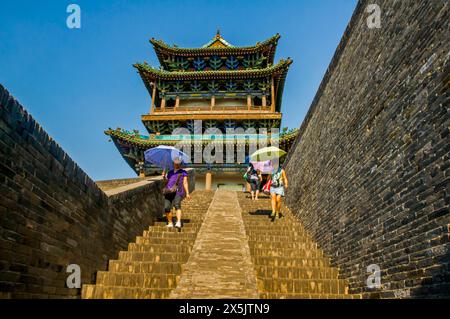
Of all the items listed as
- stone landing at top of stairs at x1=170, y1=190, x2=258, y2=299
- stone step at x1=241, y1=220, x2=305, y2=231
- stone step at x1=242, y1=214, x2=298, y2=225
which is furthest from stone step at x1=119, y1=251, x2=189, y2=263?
stone step at x1=242, y1=214, x2=298, y2=225

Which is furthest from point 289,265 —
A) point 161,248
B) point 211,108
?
point 211,108

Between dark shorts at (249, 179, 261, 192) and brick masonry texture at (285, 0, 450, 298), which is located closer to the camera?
brick masonry texture at (285, 0, 450, 298)

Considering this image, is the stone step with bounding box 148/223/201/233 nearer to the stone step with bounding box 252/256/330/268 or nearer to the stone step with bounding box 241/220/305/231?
the stone step with bounding box 241/220/305/231

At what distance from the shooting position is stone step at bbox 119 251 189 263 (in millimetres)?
4645

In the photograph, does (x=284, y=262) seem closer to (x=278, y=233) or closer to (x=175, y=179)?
(x=278, y=233)

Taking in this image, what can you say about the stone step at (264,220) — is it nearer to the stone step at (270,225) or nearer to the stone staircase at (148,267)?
the stone step at (270,225)

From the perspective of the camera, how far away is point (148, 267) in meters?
4.36

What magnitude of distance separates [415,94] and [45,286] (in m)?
4.70

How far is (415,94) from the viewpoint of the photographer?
3.63 m

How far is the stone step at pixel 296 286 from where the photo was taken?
13.6ft

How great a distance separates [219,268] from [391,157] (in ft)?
8.74

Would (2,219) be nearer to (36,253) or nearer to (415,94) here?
(36,253)

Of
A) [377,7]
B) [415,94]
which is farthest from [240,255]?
[377,7]

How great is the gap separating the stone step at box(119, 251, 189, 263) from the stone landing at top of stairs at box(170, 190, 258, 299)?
0.42m
